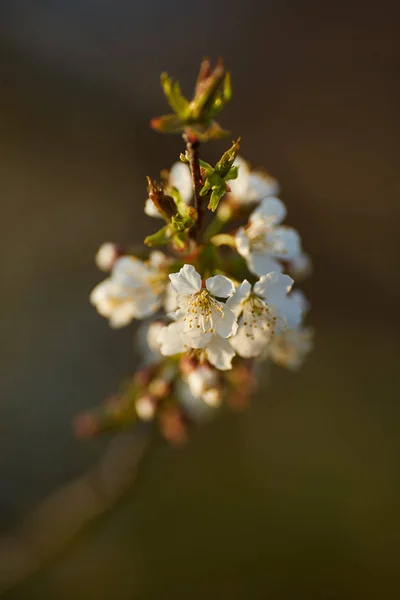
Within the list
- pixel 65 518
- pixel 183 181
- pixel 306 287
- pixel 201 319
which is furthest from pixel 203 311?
pixel 306 287

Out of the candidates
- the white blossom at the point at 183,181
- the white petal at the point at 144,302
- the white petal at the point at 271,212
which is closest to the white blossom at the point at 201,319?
the white petal at the point at 144,302

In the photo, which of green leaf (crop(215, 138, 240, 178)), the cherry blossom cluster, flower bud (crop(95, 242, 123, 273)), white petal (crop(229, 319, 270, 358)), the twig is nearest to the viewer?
green leaf (crop(215, 138, 240, 178))

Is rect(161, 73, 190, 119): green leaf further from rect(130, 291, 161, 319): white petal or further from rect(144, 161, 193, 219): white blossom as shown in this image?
rect(130, 291, 161, 319): white petal

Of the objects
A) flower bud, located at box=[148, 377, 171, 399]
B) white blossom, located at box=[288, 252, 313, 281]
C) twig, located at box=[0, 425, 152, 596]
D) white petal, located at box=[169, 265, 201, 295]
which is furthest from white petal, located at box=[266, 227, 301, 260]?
twig, located at box=[0, 425, 152, 596]

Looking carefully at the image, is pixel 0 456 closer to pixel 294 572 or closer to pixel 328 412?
pixel 294 572

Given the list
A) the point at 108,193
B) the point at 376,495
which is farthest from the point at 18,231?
the point at 376,495

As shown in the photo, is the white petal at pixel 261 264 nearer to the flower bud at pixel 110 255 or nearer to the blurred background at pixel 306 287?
the flower bud at pixel 110 255

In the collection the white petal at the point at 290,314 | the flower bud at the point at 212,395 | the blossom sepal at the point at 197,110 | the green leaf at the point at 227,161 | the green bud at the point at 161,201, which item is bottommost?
the white petal at the point at 290,314
